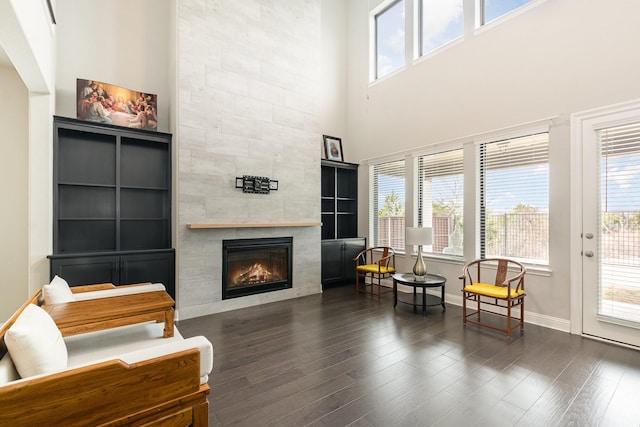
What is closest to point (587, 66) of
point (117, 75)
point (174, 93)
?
point (174, 93)

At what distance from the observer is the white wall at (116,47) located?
13.0ft

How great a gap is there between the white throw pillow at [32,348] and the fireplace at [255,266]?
2785mm

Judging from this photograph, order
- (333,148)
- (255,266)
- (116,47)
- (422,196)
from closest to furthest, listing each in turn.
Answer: (116,47) → (255,266) → (422,196) → (333,148)

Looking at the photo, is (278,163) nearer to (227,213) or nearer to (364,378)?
(227,213)

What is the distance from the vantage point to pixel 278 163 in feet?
16.5

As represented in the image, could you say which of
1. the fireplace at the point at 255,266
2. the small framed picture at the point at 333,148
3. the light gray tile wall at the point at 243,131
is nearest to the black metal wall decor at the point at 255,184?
the light gray tile wall at the point at 243,131

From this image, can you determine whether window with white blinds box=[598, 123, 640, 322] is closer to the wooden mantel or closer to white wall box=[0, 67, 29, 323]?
the wooden mantel

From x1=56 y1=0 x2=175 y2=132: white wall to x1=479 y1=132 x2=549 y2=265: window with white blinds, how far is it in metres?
4.82

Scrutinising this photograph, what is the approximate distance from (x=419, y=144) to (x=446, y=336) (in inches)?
125

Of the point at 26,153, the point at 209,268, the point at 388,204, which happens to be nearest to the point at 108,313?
the point at 209,268

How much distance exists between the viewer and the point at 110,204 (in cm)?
414

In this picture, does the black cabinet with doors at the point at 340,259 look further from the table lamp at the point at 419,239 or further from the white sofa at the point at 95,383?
the white sofa at the point at 95,383

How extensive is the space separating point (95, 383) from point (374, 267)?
14.6 ft

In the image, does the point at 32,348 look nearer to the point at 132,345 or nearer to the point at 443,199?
the point at 132,345
